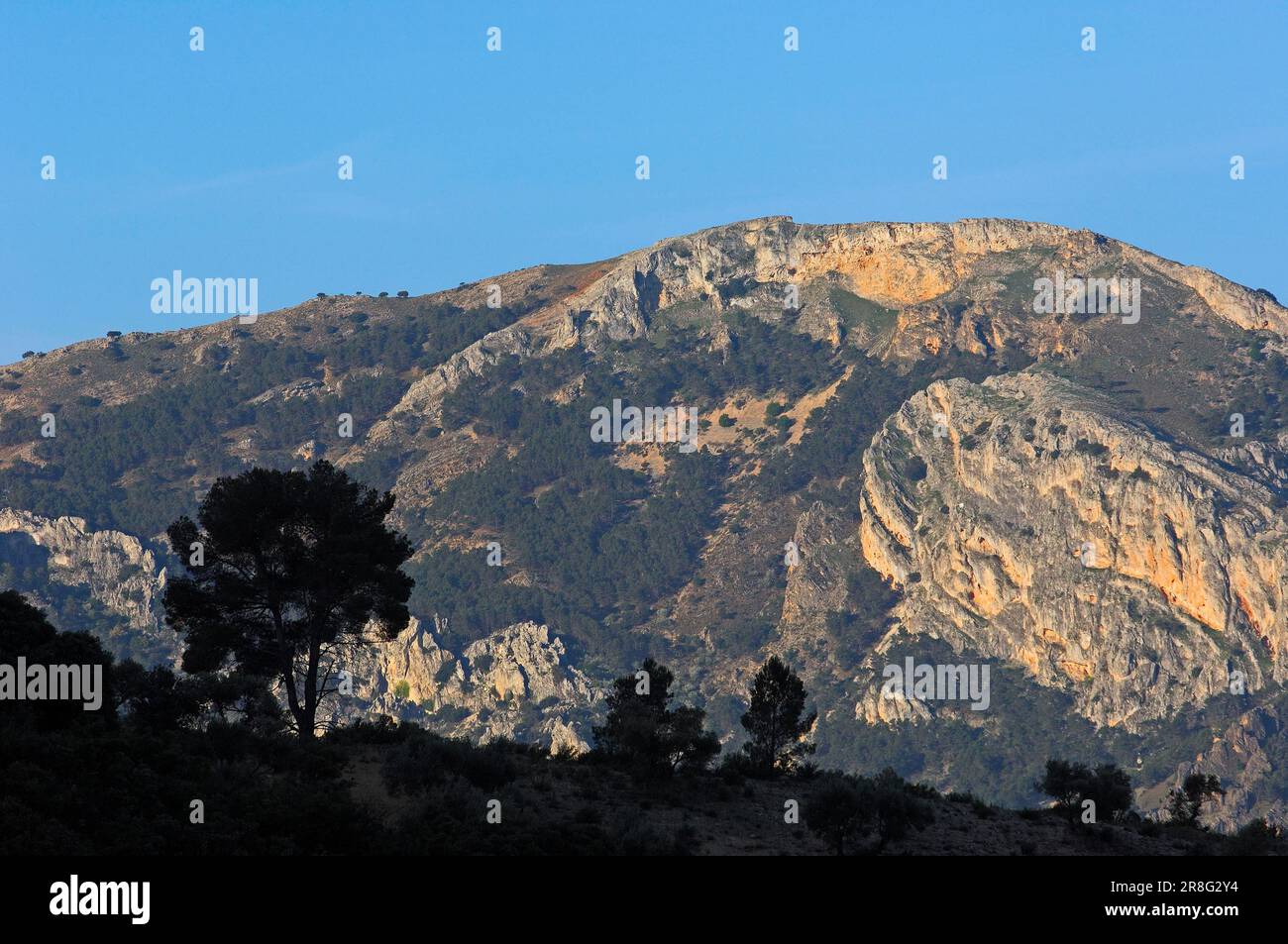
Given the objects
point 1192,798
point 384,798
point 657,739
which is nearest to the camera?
point 384,798

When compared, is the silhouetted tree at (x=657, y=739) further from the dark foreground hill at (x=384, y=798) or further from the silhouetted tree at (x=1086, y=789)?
the silhouetted tree at (x=1086, y=789)

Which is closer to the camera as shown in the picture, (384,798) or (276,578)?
(384,798)

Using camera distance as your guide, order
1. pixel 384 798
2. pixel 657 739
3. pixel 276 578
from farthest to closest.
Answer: pixel 276 578 → pixel 657 739 → pixel 384 798

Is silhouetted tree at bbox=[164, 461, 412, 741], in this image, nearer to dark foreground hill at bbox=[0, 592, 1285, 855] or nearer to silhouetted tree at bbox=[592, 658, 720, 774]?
dark foreground hill at bbox=[0, 592, 1285, 855]

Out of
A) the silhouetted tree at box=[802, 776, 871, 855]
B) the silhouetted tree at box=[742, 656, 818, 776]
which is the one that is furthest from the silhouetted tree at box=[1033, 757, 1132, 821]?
the silhouetted tree at box=[802, 776, 871, 855]

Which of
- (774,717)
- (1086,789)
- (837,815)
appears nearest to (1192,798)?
(1086,789)

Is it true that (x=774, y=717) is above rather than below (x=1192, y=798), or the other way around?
above

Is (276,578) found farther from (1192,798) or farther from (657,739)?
(1192,798)

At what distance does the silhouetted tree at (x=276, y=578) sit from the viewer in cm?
5622

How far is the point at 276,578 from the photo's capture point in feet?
186
